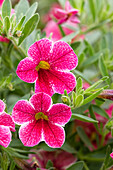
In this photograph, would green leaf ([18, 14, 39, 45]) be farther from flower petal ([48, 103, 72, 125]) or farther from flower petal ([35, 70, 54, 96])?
flower petal ([48, 103, 72, 125])

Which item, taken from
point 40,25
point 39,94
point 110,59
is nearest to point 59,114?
point 39,94

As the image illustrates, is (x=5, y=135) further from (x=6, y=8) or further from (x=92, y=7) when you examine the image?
(x=92, y=7)

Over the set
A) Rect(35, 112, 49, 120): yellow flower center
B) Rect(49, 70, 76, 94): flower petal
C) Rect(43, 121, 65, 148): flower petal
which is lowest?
Rect(43, 121, 65, 148): flower petal

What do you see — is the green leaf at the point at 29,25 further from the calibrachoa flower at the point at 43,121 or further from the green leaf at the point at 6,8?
the calibrachoa flower at the point at 43,121

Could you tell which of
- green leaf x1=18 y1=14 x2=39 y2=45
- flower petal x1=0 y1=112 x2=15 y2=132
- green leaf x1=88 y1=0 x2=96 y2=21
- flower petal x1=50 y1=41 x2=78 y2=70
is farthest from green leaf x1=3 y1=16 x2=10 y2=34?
green leaf x1=88 y1=0 x2=96 y2=21

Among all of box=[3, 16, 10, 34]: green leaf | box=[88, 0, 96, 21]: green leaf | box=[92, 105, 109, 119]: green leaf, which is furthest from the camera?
box=[88, 0, 96, 21]: green leaf

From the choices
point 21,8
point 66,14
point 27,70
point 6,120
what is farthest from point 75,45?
point 6,120

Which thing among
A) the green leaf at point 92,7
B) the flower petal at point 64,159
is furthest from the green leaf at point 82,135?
the green leaf at point 92,7

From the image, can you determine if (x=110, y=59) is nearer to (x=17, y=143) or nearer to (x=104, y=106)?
(x=104, y=106)
